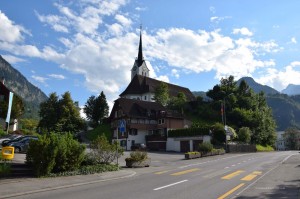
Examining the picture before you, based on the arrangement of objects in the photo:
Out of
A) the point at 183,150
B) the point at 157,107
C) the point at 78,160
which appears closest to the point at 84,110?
the point at 157,107

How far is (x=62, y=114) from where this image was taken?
226ft

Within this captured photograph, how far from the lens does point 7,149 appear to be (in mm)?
17656

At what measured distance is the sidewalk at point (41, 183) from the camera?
1327cm

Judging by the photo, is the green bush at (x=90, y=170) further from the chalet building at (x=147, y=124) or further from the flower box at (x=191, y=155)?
the chalet building at (x=147, y=124)

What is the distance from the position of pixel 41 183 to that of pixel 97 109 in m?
82.2

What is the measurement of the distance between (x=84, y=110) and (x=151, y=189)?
86.6 m

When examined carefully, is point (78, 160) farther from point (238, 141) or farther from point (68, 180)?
point (238, 141)

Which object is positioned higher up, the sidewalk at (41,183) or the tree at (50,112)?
the tree at (50,112)

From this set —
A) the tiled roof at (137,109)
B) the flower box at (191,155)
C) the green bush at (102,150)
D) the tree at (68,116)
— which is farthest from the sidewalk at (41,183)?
the tiled roof at (137,109)

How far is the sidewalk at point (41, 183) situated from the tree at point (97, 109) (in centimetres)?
7795

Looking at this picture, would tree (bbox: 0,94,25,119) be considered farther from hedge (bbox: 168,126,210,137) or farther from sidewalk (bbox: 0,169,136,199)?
sidewalk (bbox: 0,169,136,199)

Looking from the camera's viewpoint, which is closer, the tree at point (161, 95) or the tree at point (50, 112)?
the tree at point (50, 112)

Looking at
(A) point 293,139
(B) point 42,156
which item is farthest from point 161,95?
(B) point 42,156

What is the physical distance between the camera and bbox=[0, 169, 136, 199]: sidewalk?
522 inches
